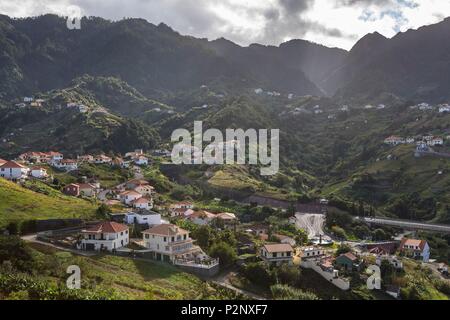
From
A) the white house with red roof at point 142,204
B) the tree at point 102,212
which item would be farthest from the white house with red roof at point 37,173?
the tree at point 102,212

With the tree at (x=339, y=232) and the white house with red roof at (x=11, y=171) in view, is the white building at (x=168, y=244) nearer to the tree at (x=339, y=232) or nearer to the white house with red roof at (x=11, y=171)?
the tree at (x=339, y=232)

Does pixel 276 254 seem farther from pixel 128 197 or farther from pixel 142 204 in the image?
pixel 128 197

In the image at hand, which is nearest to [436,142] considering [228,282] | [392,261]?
[392,261]

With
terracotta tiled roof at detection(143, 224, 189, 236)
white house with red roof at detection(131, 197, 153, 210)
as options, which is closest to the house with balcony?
terracotta tiled roof at detection(143, 224, 189, 236)

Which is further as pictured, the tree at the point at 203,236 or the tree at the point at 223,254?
the tree at the point at 203,236

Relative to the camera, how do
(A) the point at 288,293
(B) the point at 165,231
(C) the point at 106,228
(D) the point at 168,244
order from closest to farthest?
(A) the point at 288,293, (C) the point at 106,228, (D) the point at 168,244, (B) the point at 165,231

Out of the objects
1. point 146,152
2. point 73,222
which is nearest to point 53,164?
point 146,152
